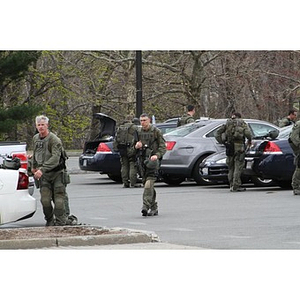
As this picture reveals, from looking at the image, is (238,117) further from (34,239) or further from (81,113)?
(81,113)

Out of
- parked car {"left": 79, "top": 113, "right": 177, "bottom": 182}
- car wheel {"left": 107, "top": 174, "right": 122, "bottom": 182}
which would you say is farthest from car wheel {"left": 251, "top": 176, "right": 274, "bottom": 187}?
car wheel {"left": 107, "top": 174, "right": 122, "bottom": 182}

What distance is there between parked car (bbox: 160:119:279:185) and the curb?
942cm

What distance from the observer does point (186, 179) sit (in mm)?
23281

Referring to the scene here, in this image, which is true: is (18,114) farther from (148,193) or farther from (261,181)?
(148,193)

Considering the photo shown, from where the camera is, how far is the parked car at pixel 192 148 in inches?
848

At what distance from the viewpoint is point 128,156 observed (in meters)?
21.8

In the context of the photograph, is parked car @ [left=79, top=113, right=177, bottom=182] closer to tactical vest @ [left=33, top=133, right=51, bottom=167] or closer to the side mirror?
the side mirror

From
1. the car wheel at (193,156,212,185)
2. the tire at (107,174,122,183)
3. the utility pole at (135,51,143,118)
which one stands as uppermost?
the utility pole at (135,51,143,118)

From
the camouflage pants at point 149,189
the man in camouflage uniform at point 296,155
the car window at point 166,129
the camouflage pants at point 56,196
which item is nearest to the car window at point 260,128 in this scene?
the car window at point 166,129

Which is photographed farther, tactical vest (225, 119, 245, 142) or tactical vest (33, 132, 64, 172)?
tactical vest (225, 119, 245, 142)

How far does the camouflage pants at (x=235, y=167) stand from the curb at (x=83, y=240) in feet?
25.5

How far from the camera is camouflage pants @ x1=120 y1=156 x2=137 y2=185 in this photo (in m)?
21.8

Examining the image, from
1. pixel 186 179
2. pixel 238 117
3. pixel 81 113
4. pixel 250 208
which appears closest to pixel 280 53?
pixel 81 113

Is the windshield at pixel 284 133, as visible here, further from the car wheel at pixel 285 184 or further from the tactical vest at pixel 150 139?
the tactical vest at pixel 150 139
